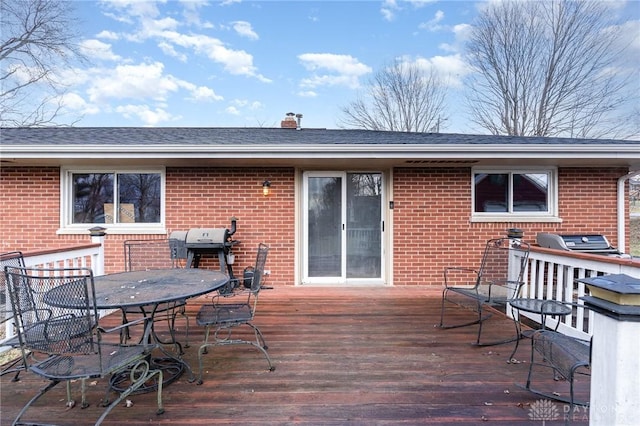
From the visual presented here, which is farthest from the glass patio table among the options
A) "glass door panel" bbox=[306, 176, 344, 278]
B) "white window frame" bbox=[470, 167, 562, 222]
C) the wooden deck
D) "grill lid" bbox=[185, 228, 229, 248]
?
"white window frame" bbox=[470, 167, 562, 222]

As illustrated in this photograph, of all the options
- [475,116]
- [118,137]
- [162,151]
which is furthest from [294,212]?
[475,116]

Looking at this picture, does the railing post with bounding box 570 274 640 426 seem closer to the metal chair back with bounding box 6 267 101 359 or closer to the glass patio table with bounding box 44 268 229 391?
the glass patio table with bounding box 44 268 229 391

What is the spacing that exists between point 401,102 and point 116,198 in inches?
545

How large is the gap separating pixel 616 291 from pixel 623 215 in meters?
6.10

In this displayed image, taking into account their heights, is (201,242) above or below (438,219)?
below

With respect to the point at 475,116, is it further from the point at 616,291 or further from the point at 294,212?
the point at 616,291

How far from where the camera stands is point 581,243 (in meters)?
5.25

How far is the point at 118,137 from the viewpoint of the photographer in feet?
19.8

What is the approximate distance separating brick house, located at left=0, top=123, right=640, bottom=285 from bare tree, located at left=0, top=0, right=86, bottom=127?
820cm

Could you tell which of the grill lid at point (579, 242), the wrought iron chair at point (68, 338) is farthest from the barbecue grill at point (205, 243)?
the grill lid at point (579, 242)

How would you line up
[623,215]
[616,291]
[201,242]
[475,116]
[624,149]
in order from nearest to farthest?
[616,291], [624,149], [201,242], [623,215], [475,116]

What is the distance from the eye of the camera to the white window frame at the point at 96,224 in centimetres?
572

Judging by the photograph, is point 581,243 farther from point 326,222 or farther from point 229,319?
point 229,319

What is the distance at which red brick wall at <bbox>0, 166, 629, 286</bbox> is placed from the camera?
5758mm
